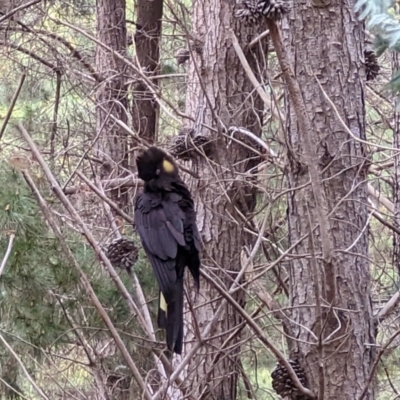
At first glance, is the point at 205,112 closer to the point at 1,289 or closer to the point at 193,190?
the point at 193,190

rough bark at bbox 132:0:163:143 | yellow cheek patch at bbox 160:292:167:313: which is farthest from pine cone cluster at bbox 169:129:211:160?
yellow cheek patch at bbox 160:292:167:313

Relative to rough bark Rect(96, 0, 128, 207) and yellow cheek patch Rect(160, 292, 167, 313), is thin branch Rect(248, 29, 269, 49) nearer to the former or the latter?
rough bark Rect(96, 0, 128, 207)

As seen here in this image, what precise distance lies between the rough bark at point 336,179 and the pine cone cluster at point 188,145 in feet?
3.64

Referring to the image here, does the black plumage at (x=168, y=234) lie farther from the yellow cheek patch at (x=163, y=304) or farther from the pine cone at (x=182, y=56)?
the pine cone at (x=182, y=56)

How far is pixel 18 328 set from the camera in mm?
3449

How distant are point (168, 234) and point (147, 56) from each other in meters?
3.41

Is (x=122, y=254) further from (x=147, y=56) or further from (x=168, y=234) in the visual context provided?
(x=147, y=56)

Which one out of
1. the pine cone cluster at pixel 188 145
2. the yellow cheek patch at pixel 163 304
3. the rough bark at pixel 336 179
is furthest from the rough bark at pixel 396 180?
the yellow cheek patch at pixel 163 304

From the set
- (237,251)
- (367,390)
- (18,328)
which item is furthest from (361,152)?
(18,328)

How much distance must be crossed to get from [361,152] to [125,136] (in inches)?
87.3

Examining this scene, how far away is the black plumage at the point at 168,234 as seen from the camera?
110 inches

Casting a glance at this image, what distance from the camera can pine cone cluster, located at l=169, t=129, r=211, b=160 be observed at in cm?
421

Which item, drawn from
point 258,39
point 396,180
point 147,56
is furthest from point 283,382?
point 147,56

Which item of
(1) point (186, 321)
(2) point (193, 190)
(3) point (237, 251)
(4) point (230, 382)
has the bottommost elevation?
(4) point (230, 382)
